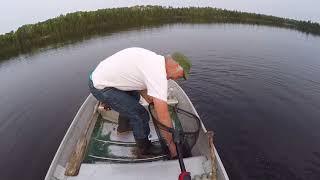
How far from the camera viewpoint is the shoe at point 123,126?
6.13 m

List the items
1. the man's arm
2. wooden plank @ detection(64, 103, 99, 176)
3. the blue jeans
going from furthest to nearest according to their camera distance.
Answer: wooden plank @ detection(64, 103, 99, 176)
the blue jeans
the man's arm

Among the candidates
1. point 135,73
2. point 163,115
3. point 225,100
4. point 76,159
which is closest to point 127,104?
point 135,73

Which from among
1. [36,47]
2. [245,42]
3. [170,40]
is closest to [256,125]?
[245,42]

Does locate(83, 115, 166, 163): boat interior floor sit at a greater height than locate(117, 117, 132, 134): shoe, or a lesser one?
lesser

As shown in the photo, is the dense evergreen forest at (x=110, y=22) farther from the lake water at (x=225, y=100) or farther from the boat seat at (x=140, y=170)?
the boat seat at (x=140, y=170)

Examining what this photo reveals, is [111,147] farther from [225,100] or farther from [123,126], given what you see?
[225,100]

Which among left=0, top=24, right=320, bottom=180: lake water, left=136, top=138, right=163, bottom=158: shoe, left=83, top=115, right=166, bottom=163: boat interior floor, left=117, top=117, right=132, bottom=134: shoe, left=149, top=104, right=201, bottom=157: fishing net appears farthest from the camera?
left=0, top=24, right=320, bottom=180: lake water

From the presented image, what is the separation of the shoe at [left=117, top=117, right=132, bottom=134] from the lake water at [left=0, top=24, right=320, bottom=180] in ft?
8.63

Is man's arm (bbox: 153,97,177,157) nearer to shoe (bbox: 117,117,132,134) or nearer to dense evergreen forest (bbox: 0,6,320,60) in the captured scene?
shoe (bbox: 117,117,132,134)

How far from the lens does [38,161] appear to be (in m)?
7.95

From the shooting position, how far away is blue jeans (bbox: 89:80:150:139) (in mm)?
4867

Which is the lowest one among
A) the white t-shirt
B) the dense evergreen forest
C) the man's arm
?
the man's arm

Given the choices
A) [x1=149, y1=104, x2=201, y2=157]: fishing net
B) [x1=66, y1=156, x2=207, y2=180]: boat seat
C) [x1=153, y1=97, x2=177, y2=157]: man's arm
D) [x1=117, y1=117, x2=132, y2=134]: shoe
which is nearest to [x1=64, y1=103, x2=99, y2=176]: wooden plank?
[x1=66, y1=156, x2=207, y2=180]: boat seat

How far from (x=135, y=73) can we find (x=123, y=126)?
2.03 m
